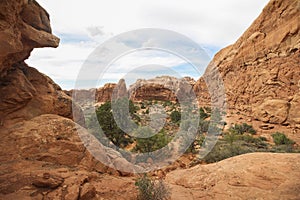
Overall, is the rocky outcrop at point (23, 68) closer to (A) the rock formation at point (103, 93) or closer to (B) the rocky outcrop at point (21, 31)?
(B) the rocky outcrop at point (21, 31)

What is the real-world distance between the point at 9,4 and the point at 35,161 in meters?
4.08

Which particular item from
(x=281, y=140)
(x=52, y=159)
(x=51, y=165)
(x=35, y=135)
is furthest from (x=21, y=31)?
(x=281, y=140)

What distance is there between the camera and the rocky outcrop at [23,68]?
4.75 metres

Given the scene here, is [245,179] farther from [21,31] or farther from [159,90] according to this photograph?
[159,90]

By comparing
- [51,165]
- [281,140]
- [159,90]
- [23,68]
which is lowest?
[281,140]

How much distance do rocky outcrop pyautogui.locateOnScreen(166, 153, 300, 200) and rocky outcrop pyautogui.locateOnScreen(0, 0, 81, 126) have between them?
18.2 ft

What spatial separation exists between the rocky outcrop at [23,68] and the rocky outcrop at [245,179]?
18.2ft

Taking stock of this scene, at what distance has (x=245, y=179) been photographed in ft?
17.5

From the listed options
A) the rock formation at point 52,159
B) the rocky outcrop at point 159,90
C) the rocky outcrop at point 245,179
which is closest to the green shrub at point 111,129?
the rock formation at point 52,159

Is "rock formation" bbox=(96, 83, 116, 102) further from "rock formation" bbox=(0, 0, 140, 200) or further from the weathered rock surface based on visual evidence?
the weathered rock surface

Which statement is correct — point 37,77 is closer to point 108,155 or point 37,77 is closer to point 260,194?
point 108,155

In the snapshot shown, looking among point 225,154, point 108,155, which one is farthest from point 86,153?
point 225,154

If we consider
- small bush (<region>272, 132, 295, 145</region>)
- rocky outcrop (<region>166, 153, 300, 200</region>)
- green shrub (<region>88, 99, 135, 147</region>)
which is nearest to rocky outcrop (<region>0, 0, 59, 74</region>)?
green shrub (<region>88, 99, 135, 147</region>)

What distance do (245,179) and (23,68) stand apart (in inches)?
351
